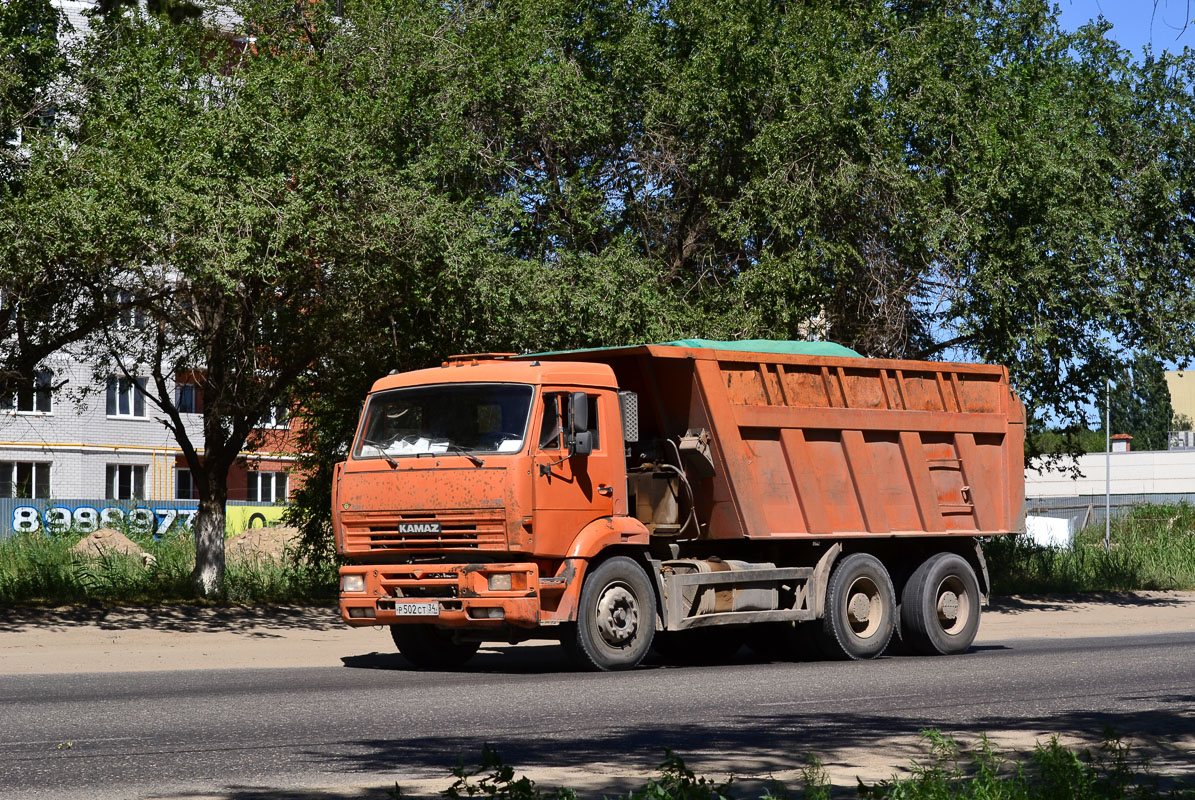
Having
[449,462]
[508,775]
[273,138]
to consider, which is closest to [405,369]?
[273,138]

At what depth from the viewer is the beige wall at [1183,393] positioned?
369 feet

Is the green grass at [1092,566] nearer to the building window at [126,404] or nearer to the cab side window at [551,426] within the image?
the cab side window at [551,426]

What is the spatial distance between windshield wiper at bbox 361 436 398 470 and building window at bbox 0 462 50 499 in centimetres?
4027

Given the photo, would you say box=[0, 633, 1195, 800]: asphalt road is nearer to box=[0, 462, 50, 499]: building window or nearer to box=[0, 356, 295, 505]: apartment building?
box=[0, 356, 295, 505]: apartment building

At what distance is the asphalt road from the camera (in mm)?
8266

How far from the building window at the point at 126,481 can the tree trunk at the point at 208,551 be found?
3222cm

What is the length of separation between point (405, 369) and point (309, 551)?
438cm

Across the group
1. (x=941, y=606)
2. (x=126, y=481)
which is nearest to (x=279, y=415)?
(x=941, y=606)

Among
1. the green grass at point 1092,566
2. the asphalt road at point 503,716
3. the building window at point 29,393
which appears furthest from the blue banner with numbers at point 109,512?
the asphalt road at point 503,716

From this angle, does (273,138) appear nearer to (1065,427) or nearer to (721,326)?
(721,326)

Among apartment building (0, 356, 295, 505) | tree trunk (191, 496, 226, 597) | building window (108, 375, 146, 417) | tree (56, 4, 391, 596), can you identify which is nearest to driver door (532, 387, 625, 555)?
tree (56, 4, 391, 596)

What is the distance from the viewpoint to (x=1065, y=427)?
2758cm

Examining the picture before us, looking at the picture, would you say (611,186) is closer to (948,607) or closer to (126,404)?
(948,607)

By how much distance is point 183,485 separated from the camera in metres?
58.7
